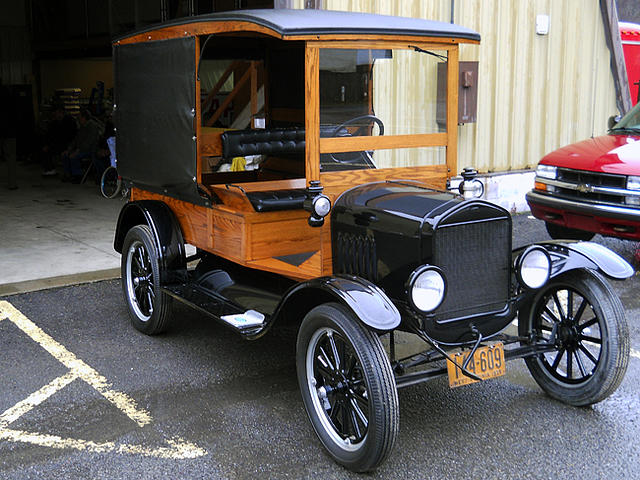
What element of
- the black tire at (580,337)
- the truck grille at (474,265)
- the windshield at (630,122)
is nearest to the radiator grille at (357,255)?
the truck grille at (474,265)

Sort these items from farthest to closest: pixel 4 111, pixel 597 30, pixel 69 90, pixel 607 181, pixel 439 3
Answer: pixel 69 90 → pixel 4 111 → pixel 597 30 → pixel 439 3 → pixel 607 181

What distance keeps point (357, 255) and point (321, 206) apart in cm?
33

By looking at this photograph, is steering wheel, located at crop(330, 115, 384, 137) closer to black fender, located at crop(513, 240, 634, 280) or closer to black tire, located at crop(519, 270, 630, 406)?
black fender, located at crop(513, 240, 634, 280)

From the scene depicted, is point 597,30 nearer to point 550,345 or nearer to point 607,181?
point 607,181

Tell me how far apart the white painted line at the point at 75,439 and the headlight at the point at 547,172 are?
16.2ft

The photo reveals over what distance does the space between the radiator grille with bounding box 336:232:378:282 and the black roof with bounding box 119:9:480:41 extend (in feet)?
3.61

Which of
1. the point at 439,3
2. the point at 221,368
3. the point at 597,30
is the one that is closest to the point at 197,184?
the point at 221,368

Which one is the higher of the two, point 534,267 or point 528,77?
point 528,77

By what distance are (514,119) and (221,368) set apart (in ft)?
21.9

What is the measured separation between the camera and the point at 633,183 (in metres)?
6.82

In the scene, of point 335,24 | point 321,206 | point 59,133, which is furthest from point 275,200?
point 59,133

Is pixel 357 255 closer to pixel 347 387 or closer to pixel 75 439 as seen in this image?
pixel 347 387

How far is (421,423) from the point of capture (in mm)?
4062

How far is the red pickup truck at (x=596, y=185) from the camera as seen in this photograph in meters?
6.88
